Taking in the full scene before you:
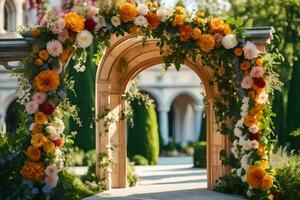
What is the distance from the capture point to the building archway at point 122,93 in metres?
12.4

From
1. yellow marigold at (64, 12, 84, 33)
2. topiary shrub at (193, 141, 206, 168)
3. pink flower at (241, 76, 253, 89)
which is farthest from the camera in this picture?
topiary shrub at (193, 141, 206, 168)

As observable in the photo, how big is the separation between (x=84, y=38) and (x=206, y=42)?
6.81 feet

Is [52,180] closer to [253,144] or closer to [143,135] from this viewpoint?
[253,144]

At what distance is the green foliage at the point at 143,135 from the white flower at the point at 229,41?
16.4 m

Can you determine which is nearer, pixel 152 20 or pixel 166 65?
pixel 152 20

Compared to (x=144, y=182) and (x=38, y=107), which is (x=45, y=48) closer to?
(x=38, y=107)

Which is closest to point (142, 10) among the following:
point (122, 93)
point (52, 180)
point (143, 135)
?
point (52, 180)

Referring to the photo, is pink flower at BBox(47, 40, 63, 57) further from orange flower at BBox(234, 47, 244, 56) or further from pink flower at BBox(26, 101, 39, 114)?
orange flower at BBox(234, 47, 244, 56)

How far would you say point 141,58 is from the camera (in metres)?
13.7

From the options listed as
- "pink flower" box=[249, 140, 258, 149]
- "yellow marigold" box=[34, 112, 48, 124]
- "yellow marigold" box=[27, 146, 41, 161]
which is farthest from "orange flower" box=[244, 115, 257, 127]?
"yellow marigold" box=[27, 146, 41, 161]

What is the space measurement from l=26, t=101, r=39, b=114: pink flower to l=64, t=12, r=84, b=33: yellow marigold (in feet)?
4.61

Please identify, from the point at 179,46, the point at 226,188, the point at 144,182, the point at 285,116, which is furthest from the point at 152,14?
the point at 285,116

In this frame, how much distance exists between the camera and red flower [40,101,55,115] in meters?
9.22

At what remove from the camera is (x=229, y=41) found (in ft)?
31.2
